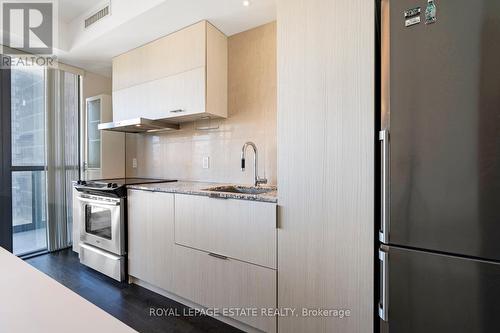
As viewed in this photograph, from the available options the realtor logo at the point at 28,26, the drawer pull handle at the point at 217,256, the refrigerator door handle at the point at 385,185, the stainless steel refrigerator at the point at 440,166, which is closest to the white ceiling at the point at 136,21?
the realtor logo at the point at 28,26

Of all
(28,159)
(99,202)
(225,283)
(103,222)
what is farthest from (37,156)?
(225,283)

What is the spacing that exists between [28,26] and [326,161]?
3139 mm

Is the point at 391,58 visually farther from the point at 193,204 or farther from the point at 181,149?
the point at 181,149

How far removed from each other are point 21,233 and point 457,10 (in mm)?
4176

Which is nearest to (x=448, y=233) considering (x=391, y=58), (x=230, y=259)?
(x=391, y=58)

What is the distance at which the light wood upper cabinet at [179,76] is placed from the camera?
2.09 metres

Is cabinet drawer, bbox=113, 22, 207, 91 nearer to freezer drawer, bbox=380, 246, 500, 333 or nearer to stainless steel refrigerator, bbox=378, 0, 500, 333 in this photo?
stainless steel refrigerator, bbox=378, 0, 500, 333

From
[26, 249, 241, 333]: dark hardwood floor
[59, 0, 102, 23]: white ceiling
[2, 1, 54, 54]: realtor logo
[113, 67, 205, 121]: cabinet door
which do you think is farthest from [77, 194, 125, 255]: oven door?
[59, 0, 102, 23]: white ceiling

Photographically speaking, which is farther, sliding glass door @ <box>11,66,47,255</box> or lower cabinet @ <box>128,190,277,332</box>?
sliding glass door @ <box>11,66,47,255</box>

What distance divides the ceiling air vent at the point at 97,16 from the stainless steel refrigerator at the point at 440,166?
7.84 feet

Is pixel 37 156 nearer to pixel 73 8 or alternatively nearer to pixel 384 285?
pixel 73 8

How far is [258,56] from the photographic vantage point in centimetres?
219

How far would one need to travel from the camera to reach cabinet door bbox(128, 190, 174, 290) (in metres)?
1.95

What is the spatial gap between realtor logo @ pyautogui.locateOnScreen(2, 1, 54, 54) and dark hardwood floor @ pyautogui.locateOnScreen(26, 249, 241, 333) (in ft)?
7.73
